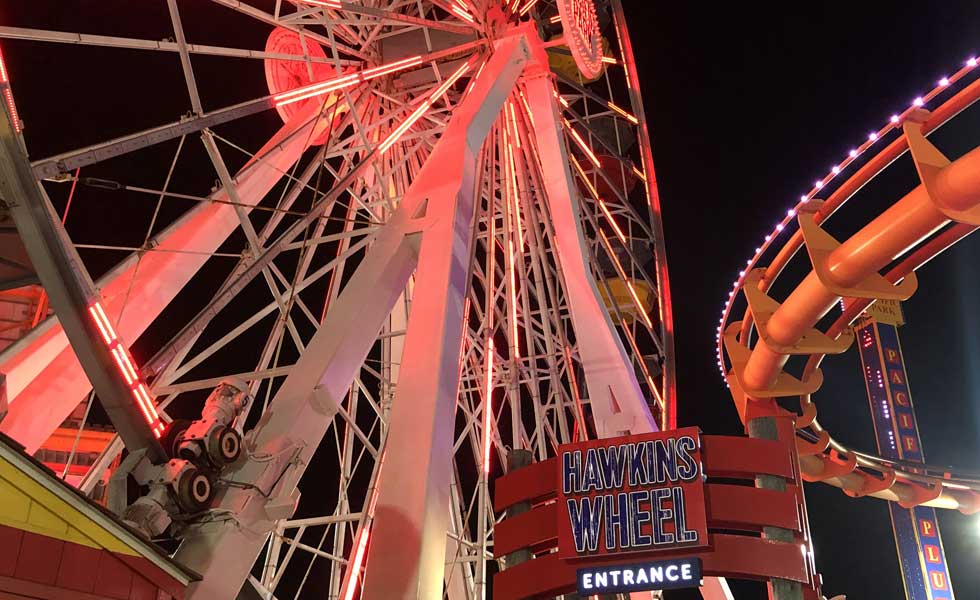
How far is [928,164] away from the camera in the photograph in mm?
9008

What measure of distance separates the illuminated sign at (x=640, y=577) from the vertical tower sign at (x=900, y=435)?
27.0 metres

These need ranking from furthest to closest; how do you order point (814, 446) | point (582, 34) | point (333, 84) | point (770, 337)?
point (814, 446)
point (582, 34)
point (333, 84)
point (770, 337)

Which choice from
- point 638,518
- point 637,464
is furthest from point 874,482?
point 638,518

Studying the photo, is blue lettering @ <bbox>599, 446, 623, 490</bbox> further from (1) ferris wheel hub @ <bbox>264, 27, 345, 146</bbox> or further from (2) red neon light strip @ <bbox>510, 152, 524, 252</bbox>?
(1) ferris wheel hub @ <bbox>264, 27, 345, 146</bbox>

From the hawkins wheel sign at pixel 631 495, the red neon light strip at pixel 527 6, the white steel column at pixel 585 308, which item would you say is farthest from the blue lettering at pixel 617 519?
the red neon light strip at pixel 527 6

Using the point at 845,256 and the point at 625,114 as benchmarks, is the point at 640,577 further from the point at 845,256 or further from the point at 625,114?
the point at 625,114

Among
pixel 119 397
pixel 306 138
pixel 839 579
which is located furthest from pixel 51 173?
pixel 839 579

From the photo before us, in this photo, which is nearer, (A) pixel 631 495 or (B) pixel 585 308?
(A) pixel 631 495

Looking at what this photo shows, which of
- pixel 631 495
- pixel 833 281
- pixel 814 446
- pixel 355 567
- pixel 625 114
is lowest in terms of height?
pixel 355 567

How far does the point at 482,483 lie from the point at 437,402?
5.27 metres

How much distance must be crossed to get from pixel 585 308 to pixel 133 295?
6.31 meters

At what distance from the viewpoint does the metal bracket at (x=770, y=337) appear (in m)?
11.7

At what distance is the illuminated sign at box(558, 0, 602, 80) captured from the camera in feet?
43.3

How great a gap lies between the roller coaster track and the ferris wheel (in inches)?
71.3
